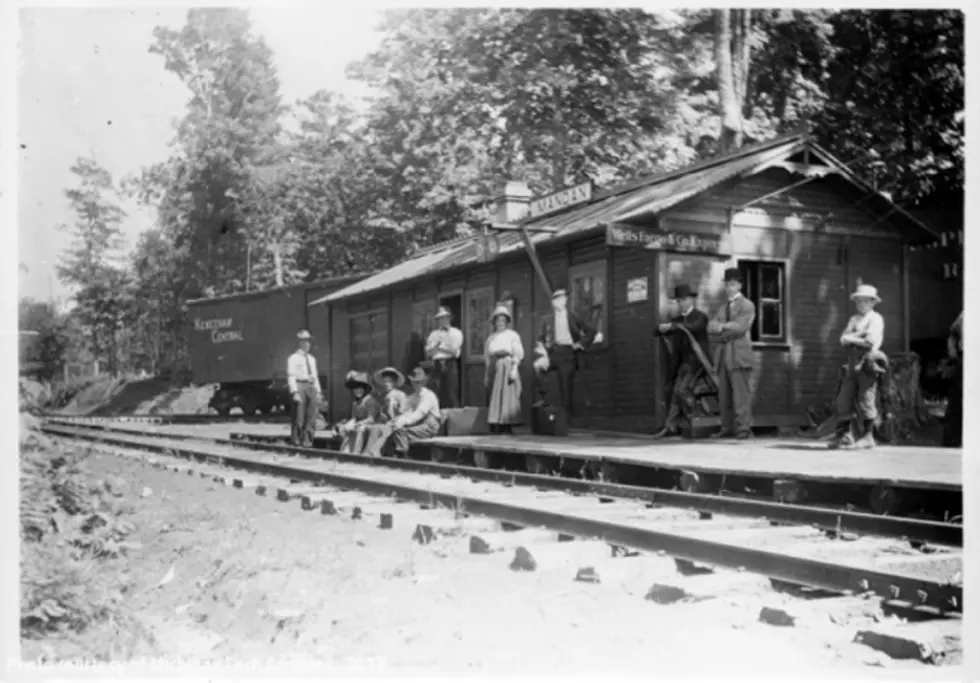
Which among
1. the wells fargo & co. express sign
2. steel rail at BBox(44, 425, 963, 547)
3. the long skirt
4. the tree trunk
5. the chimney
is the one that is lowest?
steel rail at BBox(44, 425, 963, 547)

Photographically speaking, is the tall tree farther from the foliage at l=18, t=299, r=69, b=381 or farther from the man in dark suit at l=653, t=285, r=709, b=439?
the man in dark suit at l=653, t=285, r=709, b=439

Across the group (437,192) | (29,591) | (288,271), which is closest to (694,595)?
(29,591)

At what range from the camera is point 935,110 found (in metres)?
12.1

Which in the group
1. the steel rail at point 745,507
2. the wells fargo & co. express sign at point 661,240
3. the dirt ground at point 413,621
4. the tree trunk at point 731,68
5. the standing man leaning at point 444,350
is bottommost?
the dirt ground at point 413,621

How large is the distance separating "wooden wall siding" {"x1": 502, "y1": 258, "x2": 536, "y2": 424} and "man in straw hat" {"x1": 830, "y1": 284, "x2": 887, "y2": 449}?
6.62 m

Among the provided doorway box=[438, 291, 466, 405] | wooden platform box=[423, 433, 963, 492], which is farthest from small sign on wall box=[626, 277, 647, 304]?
doorway box=[438, 291, 466, 405]

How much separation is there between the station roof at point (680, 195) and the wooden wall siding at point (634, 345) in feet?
2.33

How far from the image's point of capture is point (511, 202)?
18.5 meters

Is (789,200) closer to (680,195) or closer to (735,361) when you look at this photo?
(680,195)

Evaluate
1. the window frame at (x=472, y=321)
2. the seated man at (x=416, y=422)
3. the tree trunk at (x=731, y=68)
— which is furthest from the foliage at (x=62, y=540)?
the tree trunk at (x=731, y=68)

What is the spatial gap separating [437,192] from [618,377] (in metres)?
10.2

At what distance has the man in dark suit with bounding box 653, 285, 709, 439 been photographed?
41.3 feet

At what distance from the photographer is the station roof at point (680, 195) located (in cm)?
1349

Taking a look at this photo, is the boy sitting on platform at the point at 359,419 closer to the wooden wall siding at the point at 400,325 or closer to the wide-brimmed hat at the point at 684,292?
the wide-brimmed hat at the point at 684,292
